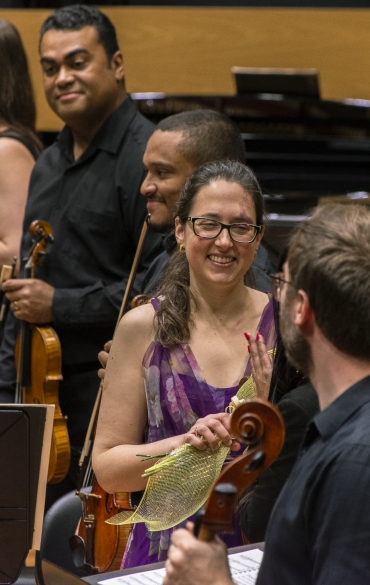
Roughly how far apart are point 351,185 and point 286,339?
121 inches

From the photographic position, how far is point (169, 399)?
1910mm

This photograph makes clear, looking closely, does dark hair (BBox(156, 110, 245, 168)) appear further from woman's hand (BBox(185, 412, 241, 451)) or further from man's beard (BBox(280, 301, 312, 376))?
man's beard (BBox(280, 301, 312, 376))

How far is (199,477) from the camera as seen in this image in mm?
1702

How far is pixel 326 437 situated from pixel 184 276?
877 millimetres

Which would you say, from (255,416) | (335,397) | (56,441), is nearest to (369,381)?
(335,397)

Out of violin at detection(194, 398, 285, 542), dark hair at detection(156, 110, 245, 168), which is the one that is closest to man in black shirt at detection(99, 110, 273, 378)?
dark hair at detection(156, 110, 245, 168)

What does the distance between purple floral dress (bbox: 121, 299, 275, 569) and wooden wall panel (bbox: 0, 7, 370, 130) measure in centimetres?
276

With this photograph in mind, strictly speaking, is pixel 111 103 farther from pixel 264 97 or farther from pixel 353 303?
pixel 353 303

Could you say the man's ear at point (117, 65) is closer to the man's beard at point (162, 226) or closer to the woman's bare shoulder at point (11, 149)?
the woman's bare shoulder at point (11, 149)

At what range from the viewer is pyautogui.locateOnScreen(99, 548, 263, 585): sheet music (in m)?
1.40

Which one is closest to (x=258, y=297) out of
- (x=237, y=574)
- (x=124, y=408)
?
(x=124, y=408)

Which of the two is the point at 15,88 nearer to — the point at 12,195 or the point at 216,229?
the point at 12,195

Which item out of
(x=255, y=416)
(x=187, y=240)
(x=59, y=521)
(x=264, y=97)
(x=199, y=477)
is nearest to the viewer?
(x=255, y=416)

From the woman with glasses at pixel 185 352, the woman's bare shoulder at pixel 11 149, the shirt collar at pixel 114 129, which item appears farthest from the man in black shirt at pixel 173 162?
the woman's bare shoulder at pixel 11 149
